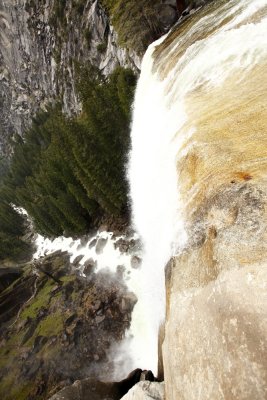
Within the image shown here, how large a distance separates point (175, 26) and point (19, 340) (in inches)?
1481

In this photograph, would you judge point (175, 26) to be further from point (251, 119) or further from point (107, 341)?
point (107, 341)

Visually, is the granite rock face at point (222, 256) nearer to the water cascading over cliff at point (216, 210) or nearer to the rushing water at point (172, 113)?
the water cascading over cliff at point (216, 210)

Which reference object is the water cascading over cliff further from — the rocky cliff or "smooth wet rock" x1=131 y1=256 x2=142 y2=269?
the rocky cliff

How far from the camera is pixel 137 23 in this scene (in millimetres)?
36250

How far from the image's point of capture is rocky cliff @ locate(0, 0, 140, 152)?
53.7m

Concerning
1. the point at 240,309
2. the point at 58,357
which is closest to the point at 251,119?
the point at 240,309

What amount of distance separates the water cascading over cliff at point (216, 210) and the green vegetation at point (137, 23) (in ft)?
51.6

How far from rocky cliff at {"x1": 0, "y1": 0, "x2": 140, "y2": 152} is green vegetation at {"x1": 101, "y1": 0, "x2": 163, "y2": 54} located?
1.60 m

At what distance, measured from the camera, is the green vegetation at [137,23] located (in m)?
33.3

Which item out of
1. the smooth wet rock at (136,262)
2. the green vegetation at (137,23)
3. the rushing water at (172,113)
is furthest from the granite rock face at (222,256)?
the green vegetation at (137,23)

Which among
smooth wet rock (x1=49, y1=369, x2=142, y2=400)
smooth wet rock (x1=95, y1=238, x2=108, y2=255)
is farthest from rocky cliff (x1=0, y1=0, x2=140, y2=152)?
smooth wet rock (x1=49, y1=369, x2=142, y2=400)

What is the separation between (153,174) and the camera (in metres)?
18.6

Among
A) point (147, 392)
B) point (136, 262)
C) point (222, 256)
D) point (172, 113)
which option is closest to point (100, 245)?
point (136, 262)

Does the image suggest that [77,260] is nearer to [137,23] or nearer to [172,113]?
[172,113]
